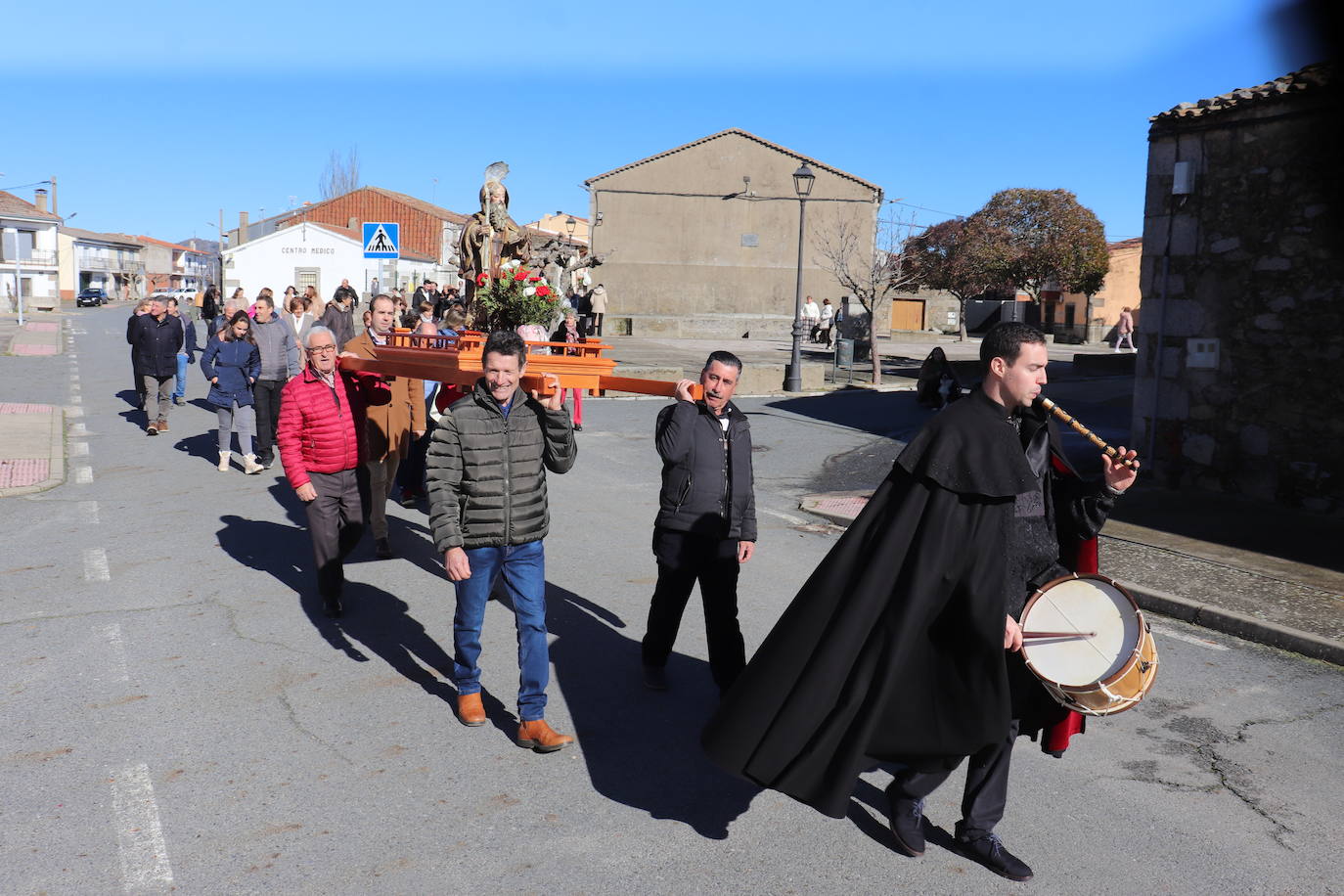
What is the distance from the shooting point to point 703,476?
5.36m

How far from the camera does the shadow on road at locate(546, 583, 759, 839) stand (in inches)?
173

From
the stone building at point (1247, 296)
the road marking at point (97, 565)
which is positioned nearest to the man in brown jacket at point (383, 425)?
the road marking at point (97, 565)

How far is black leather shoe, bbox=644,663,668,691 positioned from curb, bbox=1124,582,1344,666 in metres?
3.29

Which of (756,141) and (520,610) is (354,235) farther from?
(520,610)

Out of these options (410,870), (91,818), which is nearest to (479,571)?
(410,870)

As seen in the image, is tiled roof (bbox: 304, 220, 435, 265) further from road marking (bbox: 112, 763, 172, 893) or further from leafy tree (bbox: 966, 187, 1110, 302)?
road marking (bbox: 112, 763, 172, 893)

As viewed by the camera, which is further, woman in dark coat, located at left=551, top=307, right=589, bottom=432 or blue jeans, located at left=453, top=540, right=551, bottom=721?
woman in dark coat, located at left=551, top=307, right=589, bottom=432

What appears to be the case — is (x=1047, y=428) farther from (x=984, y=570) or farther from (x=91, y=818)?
(x=91, y=818)

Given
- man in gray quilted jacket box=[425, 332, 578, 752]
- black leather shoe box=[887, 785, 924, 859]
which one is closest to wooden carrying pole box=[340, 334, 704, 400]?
man in gray quilted jacket box=[425, 332, 578, 752]

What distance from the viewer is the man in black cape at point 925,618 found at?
3555mm

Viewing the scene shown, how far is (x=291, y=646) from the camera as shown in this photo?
242 inches

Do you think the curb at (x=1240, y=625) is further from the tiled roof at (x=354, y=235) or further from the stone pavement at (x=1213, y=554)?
the tiled roof at (x=354, y=235)

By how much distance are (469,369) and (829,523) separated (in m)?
5.27

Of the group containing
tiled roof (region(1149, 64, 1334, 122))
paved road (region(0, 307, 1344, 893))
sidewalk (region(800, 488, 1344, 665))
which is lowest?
paved road (region(0, 307, 1344, 893))
